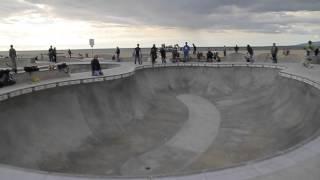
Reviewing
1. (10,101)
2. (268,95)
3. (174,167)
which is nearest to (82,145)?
(10,101)

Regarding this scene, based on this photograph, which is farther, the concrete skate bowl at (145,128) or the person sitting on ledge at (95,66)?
the person sitting on ledge at (95,66)

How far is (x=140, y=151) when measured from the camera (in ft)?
54.6

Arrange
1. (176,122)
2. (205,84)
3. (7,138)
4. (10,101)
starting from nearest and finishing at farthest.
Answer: (7,138) → (10,101) → (176,122) → (205,84)

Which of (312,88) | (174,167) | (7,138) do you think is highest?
(312,88)

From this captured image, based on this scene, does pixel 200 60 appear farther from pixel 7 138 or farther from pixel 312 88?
pixel 7 138

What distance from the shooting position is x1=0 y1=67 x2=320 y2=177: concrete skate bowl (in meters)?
14.6

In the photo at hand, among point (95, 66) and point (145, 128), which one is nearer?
point (145, 128)

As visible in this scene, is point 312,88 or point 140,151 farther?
point 312,88

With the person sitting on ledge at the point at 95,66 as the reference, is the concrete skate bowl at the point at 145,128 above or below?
below

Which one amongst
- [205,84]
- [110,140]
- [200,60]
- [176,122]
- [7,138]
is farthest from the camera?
[200,60]

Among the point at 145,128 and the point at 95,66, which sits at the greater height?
the point at 95,66

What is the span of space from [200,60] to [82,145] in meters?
22.9

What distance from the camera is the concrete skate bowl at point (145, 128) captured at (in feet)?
47.9

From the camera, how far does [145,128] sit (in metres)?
20.3
